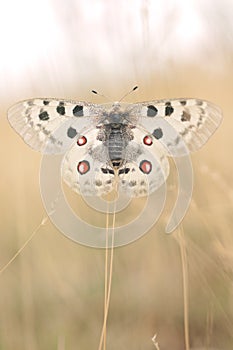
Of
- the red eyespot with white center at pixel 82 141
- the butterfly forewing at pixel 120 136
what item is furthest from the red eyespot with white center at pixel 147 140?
the red eyespot with white center at pixel 82 141

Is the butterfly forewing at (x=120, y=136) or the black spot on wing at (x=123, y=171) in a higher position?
the butterfly forewing at (x=120, y=136)

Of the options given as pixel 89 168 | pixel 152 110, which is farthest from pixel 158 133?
pixel 89 168

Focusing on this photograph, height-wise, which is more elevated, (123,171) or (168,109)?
(168,109)

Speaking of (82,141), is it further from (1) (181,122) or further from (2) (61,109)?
(1) (181,122)

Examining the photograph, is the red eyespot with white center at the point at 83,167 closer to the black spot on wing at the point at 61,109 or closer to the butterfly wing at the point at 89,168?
the butterfly wing at the point at 89,168

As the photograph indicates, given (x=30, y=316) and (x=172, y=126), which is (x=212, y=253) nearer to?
(x=172, y=126)

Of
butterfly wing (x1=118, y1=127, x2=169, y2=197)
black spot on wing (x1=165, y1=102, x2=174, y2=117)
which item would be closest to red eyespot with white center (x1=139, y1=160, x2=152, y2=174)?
butterfly wing (x1=118, y1=127, x2=169, y2=197)
